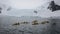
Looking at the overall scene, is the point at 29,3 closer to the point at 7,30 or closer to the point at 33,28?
the point at 33,28

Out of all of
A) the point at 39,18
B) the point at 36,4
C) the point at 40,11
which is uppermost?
the point at 36,4

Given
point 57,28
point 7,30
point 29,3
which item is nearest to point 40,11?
point 29,3

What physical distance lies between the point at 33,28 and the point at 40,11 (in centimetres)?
30

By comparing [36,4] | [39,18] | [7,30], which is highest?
[36,4]

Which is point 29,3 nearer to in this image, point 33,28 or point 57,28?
point 33,28

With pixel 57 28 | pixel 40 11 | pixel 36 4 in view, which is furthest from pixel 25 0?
pixel 57 28

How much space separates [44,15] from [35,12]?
0.15 meters

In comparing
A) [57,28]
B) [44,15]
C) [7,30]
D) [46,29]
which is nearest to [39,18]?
[44,15]

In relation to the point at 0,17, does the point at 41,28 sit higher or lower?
lower

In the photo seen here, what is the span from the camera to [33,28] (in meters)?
1.66

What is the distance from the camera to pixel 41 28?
1646 mm

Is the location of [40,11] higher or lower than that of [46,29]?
higher

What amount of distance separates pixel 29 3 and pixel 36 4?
0.39 ft

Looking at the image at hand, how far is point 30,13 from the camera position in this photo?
1.68m
